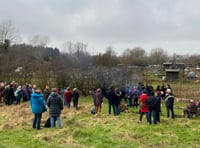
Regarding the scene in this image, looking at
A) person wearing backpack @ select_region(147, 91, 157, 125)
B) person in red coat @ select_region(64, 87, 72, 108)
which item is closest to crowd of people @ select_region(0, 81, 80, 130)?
person in red coat @ select_region(64, 87, 72, 108)

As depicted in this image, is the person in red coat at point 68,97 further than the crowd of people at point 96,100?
Yes

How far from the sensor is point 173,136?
1159cm

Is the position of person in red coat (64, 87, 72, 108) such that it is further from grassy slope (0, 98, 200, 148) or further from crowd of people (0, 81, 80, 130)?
grassy slope (0, 98, 200, 148)

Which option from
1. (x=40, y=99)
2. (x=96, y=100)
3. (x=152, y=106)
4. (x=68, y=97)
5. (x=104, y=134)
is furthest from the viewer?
(x=68, y=97)

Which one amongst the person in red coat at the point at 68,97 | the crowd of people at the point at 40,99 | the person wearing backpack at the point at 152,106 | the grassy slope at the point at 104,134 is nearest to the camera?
the grassy slope at the point at 104,134

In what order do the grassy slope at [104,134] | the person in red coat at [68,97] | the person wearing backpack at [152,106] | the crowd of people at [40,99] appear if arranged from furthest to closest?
the person in red coat at [68,97] → the person wearing backpack at [152,106] → the crowd of people at [40,99] → the grassy slope at [104,134]

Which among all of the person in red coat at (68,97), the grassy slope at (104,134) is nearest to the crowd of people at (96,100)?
the person in red coat at (68,97)

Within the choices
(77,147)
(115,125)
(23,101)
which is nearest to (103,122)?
(115,125)

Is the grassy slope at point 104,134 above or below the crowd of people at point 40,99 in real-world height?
below

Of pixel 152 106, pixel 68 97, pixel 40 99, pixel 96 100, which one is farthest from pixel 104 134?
pixel 68 97

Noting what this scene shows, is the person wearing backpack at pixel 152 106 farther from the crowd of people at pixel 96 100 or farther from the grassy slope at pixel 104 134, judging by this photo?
the grassy slope at pixel 104 134

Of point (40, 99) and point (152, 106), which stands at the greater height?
point (40, 99)

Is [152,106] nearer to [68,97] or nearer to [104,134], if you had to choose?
[104,134]

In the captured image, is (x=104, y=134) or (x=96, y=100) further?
(x=96, y=100)
